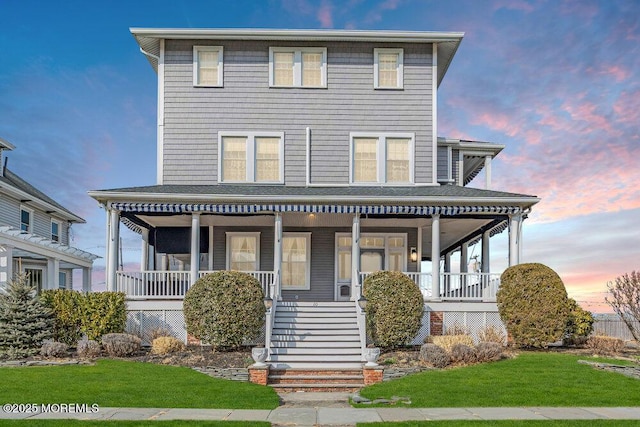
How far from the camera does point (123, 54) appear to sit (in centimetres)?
1994

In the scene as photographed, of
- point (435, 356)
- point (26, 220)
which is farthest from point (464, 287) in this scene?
point (26, 220)

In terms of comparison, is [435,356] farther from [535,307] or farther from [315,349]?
[535,307]

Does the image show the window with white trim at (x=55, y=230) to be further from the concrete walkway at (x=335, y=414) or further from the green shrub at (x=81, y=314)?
the concrete walkway at (x=335, y=414)

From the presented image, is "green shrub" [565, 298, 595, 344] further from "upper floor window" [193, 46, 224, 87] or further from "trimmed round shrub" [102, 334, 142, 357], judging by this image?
"upper floor window" [193, 46, 224, 87]

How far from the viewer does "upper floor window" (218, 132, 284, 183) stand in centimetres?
1841

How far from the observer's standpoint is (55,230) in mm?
29781

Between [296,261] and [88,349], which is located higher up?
[296,261]

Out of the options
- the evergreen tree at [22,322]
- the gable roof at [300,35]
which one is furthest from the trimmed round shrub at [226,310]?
the gable roof at [300,35]

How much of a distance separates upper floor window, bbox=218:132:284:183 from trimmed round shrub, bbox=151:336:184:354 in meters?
6.08

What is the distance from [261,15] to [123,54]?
5263mm

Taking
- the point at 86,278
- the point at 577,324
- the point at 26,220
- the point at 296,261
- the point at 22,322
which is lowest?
the point at 577,324

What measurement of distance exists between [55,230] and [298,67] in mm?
18561

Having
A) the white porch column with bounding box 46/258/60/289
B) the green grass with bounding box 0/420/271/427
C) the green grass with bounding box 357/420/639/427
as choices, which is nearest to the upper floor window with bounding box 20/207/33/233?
the white porch column with bounding box 46/258/60/289

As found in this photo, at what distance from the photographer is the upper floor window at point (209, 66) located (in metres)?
18.6
